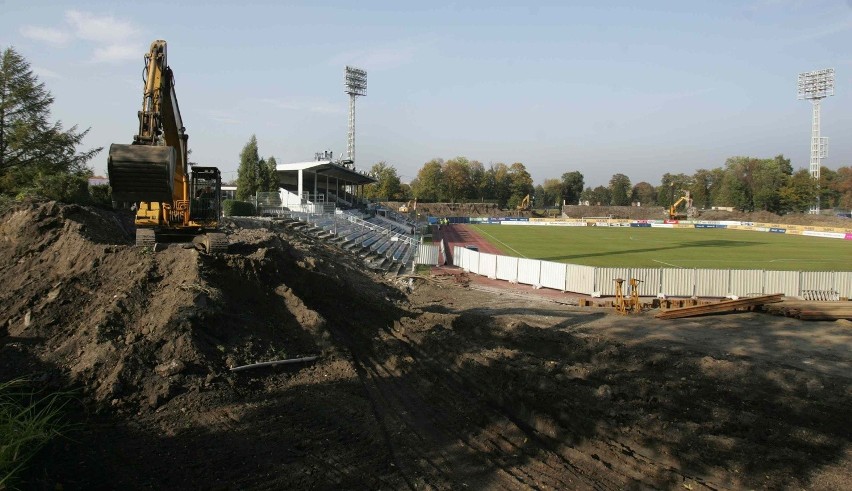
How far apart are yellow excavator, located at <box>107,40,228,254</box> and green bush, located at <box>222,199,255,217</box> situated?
56.7 ft

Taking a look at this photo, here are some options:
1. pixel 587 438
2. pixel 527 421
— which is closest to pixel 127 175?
pixel 527 421

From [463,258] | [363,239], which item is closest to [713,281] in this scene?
[463,258]

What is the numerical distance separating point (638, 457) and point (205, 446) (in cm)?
590

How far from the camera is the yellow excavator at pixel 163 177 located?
12.0 m

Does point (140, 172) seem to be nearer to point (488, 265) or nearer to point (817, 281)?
point (488, 265)

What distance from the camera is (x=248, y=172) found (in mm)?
54656

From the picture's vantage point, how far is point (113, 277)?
1177cm

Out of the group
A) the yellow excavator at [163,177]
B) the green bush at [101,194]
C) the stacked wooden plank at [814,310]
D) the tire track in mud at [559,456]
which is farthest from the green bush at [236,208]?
the stacked wooden plank at [814,310]

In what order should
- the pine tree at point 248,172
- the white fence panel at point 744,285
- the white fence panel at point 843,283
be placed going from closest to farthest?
the white fence panel at point 843,283 < the white fence panel at point 744,285 < the pine tree at point 248,172

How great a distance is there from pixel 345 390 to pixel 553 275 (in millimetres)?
18049

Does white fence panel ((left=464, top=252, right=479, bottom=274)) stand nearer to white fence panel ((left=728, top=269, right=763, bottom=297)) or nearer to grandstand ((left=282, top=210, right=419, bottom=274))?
grandstand ((left=282, top=210, right=419, bottom=274))

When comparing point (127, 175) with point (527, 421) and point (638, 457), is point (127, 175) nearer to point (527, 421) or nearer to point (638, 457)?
point (527, 421)

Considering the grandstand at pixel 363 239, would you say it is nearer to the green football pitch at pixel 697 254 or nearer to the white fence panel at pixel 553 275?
the white fence panel at pixel 553 275

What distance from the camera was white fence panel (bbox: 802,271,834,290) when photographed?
24125 mm
